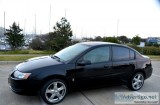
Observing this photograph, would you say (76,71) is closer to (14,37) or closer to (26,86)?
(26,86)

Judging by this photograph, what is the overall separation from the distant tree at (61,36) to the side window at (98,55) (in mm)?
13678

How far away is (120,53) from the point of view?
17.3 ft

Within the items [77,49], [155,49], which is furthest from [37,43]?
[77,49]

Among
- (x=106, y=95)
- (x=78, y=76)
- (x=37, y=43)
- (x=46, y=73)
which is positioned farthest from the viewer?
(x=37, y=43)

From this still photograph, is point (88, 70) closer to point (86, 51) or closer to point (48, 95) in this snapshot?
point (86, 51)

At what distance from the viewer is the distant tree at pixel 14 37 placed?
26.6 meters

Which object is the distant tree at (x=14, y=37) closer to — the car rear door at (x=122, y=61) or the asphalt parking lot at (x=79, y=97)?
the asphalt parking lot at (x=79, y=97)

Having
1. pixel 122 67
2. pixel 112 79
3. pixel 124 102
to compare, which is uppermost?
pixel 122 67

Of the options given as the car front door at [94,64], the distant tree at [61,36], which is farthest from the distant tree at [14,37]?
the car front door at [94,64]

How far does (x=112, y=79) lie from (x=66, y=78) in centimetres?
142

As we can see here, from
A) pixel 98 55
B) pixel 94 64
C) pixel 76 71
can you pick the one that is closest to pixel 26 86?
pixel 76 71

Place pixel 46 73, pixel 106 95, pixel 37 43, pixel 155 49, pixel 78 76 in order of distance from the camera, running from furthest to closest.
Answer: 1. pixel 37 43
2. pixel 155 49
3. pixel 106 95
4. pixel 78 76
5. pixel 46 73

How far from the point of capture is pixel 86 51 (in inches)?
186

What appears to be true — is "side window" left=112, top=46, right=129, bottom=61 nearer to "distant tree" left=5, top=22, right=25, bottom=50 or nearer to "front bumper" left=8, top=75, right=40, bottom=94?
"front bumper" left=8, top=75, right=40, bottom=94
